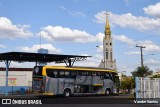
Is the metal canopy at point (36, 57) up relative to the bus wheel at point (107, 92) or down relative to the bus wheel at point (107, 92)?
up

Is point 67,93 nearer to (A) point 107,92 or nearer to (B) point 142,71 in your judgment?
(A) point 107,92

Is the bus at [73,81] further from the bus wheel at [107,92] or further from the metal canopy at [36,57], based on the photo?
the metal canopy at [36,57]

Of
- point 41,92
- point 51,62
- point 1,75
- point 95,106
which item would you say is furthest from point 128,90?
point 95,106

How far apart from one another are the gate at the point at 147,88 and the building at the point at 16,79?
142 feet

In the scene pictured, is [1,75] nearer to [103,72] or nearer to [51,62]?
[51,62]

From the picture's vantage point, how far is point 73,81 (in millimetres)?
36969

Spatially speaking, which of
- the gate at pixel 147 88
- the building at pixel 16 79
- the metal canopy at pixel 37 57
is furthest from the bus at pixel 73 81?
the building at pixel 16 79

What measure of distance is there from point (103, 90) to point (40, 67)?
905 cm

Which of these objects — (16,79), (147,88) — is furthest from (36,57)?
(147,88)

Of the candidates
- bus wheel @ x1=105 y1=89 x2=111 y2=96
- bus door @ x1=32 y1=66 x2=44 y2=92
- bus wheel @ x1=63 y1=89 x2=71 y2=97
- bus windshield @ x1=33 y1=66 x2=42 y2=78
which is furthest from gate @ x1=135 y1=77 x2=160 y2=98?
bus wheel @ x1=105 y1=89 x2=111 y2=96

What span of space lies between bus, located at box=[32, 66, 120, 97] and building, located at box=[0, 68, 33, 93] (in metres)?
28.6

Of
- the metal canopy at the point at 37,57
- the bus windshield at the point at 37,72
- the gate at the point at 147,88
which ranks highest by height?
the metal canopy at the point at 37,57

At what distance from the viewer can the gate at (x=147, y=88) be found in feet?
79.8

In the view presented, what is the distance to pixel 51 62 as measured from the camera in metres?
53.1
